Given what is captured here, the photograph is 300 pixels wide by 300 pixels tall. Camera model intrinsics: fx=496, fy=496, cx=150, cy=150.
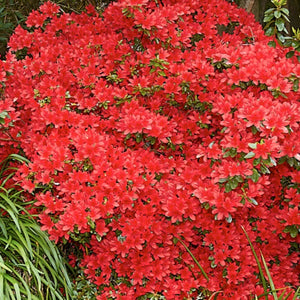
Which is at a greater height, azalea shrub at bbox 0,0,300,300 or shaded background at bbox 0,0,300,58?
shaded background at bbox 0,0,300,58

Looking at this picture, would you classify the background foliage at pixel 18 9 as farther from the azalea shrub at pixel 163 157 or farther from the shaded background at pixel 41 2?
the azalea shrub at pixel 163 157

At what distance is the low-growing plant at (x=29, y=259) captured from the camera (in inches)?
94.6

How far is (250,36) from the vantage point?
3.31 metres

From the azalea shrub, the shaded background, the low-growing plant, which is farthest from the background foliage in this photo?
the low-growing plant

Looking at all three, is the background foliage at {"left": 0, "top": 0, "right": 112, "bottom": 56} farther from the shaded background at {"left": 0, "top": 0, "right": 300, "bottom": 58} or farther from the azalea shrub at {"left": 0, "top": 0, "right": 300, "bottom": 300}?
the azalea shrub at {"left": 0, "top": 0, "right": 300, "bottom": 300}

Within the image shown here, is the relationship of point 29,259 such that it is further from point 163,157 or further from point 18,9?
point 18,9

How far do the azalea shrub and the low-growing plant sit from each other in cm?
12

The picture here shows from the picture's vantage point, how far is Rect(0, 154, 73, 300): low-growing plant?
240 centimetres

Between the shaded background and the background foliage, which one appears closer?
the shaded background

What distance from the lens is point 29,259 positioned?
8.54ft

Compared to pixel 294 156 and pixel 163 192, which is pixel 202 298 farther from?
pixel 294 156

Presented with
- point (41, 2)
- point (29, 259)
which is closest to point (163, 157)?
point (29, 259)

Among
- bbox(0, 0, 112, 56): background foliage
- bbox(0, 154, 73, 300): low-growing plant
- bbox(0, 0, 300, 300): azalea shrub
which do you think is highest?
bbox(0, 0, 112, 56): background foliage

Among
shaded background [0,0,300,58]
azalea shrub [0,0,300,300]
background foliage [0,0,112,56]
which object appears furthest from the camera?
background foliage [0,0,112,56]
